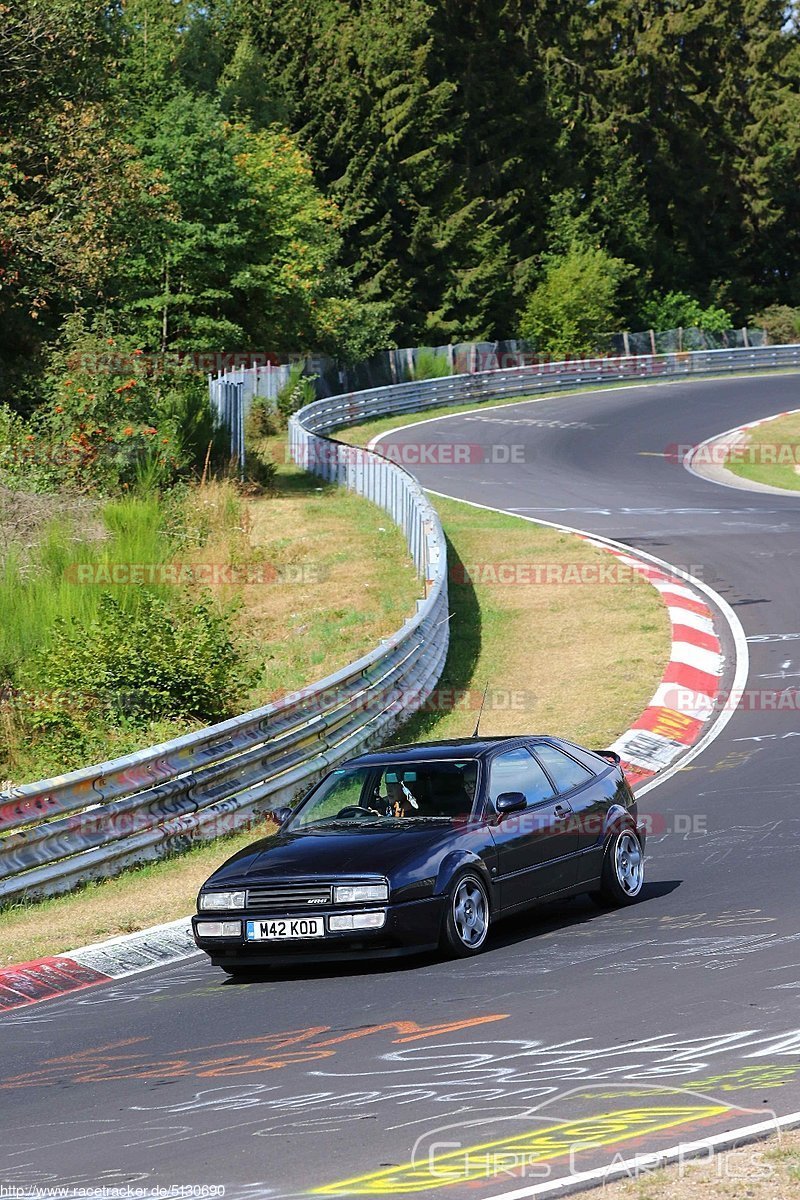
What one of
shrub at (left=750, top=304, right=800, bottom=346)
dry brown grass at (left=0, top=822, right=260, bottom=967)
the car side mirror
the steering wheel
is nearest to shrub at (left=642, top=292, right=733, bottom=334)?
shrub at (left=750, top=304, right=800, bottom=346)

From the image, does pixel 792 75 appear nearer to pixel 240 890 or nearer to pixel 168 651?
pixel 168 651

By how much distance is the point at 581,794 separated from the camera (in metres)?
11.1

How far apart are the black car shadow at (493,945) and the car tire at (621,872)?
7 centimetres

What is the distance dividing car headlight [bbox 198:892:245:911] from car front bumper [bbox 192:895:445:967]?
54 mm

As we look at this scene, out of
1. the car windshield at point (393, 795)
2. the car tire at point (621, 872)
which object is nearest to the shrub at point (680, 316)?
the car tire at point (621, 872)

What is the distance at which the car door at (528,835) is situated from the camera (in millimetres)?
10141

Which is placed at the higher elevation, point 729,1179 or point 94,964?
point 729,1179

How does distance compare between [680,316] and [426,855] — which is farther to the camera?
[680,316]

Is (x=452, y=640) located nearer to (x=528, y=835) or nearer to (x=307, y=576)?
(x=307, y=576)

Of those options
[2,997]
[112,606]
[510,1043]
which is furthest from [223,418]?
[510,1043]

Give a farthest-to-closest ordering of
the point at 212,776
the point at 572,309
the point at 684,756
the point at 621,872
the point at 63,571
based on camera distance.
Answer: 1. the point at 572,309
2. the point at 63,571
3. the point at 684,756
4. the point at 212,776
5. the point at 621,872

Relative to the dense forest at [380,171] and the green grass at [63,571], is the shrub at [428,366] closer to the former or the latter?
the dense forest at [380,171]

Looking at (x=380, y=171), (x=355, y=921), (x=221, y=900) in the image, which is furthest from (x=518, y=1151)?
(x=380, y=171)

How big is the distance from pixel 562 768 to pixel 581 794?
24cm
